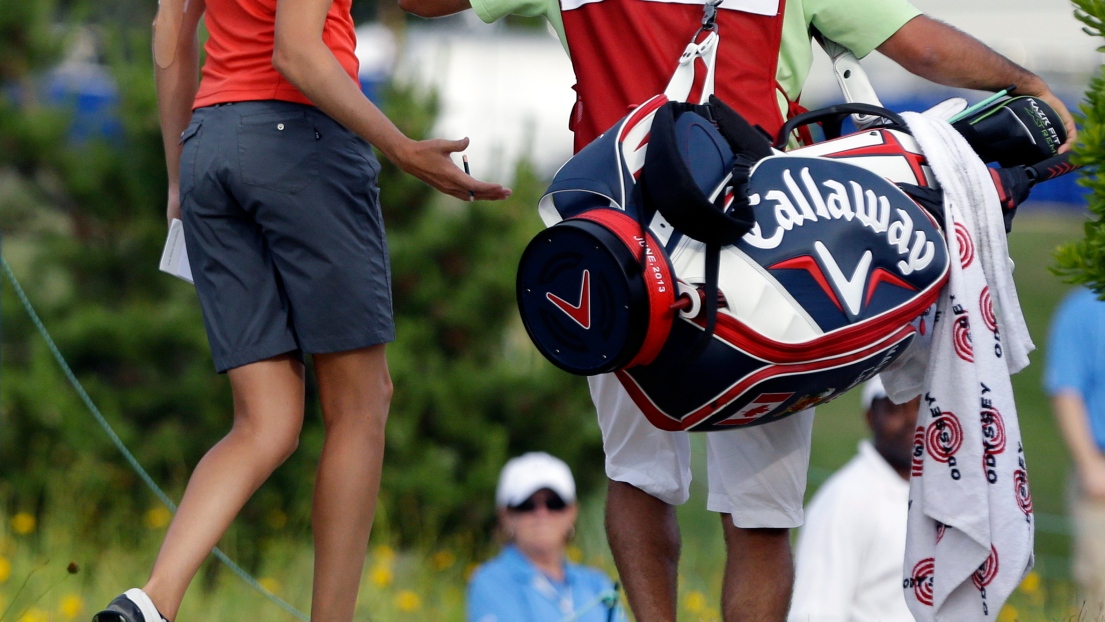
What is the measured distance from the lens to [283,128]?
2.78m

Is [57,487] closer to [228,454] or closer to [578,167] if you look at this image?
[228,454]

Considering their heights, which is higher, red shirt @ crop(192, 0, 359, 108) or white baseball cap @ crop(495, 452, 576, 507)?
red shirt @ crop(192, 0, 359, 108)

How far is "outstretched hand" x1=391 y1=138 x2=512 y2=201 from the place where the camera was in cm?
259

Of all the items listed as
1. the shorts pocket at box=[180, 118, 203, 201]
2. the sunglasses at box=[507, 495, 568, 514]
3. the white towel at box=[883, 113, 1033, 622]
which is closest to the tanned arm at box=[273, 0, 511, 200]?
the shorts pocket at box=[180, 118, 203, 201]

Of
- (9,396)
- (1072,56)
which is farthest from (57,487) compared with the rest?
(1072,56)

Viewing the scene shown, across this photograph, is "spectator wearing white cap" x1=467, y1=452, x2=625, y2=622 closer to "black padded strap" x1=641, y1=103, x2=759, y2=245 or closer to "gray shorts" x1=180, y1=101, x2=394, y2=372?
"gray shorts" x1=180, y1=101, x2=394, y2=372

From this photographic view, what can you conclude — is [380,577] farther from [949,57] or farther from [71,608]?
[949,57]

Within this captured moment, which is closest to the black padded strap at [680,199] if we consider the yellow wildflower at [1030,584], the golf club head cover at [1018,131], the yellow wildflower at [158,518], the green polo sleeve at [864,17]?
the green polo sleeve at [864,17]

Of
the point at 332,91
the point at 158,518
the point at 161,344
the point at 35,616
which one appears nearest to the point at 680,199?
the point at 332,91

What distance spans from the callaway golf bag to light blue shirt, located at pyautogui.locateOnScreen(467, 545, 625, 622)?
2541 mm

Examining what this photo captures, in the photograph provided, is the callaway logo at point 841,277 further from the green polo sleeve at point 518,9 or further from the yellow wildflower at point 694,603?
the yellow wildflower at point 694,603

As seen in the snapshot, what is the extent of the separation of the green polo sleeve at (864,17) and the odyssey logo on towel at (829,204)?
388mm

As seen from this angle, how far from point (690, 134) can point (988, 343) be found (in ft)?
2.45

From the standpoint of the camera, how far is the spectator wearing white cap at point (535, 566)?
5035 millimetres
